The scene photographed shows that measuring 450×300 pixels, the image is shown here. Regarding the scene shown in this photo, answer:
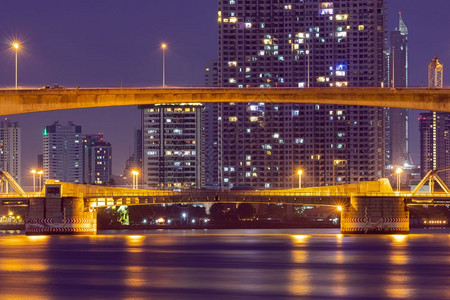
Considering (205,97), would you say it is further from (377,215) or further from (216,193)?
(377,215)

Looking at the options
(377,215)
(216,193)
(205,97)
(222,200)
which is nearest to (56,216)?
(216,193)

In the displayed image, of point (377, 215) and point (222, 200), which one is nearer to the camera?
point (377, 215)

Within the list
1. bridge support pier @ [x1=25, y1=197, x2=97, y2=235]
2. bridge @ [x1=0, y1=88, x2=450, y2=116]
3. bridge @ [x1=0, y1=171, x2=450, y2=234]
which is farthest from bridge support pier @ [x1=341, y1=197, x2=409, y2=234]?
bridge support pier @ [x1=25, y1=197, x2=97, y2=235]

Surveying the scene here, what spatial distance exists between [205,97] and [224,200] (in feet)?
57.3

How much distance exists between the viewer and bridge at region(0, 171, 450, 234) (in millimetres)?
142250

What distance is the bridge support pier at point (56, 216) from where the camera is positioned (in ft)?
471

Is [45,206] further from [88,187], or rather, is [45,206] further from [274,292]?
[274,292]

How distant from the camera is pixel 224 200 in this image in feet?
482

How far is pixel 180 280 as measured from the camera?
75125 millimetres

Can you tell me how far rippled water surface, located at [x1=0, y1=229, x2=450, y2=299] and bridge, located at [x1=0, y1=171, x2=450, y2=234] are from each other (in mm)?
17209

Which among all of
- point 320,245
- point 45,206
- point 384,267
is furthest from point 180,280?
point 45,206

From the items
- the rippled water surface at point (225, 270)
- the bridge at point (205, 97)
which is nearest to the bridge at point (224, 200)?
the bridge at point (205, 97)

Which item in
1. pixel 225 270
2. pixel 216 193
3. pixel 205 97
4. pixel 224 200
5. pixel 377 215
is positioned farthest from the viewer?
pixel 216 193

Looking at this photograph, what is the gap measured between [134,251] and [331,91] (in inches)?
1667
